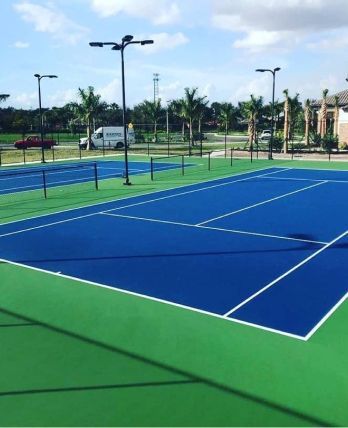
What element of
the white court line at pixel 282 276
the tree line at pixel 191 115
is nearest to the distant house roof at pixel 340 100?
the tree line at pixel 191 115

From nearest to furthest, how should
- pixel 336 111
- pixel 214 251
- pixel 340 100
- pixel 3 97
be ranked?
pixel 214 251
pixel 336 111
pixel 340 100
pixel 3 97

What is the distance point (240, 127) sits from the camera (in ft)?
387

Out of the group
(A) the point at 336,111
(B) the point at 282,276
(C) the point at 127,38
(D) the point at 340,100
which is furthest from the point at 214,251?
(D) the point at 340,100

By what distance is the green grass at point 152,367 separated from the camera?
222 inches

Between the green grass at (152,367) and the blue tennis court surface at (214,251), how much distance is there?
61 cm

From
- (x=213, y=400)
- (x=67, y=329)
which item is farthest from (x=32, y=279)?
(x=213, y=400)

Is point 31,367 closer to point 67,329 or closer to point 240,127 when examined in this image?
point 67,329

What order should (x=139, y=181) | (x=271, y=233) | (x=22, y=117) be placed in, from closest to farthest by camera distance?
(x=271, y=233)
(x=139, y=181)
(x=22, y=117)

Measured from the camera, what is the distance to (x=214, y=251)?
12.6 metres

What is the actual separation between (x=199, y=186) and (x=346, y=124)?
33.9 metres

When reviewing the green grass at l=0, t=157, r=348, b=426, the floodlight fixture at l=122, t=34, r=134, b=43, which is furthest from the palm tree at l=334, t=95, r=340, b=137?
the green grass at l=0, t=157, r=348, b=426

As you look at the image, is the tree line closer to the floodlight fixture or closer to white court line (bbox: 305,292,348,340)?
the floodlight fixture

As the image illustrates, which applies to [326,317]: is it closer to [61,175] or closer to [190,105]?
[61,175]

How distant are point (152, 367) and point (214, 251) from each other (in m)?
6.14
